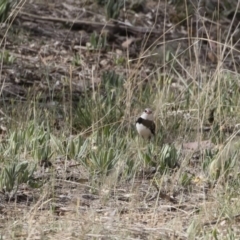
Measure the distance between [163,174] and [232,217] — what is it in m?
0.69

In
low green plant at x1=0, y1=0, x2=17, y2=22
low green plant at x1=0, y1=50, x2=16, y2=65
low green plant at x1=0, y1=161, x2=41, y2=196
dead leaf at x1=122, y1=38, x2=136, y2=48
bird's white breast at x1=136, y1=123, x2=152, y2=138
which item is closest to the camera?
low green plant at x1=0, y1=161, x2=41, y2=196

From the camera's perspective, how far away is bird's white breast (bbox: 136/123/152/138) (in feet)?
19.6

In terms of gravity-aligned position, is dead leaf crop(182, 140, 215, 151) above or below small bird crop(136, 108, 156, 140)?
below

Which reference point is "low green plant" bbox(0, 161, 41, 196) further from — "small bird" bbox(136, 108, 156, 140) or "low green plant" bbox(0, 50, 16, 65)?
"low green plant" bbox(0, 50, 16, 65)

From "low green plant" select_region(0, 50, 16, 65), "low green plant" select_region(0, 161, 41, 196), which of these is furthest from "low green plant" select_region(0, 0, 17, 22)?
"low green plant" select_region(0, 161, 41, 196)

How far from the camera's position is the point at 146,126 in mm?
6008

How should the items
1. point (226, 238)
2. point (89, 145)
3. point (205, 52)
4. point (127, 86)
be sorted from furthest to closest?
point (205, 52), point (127, 86), point (89, 145), point (226, 238)

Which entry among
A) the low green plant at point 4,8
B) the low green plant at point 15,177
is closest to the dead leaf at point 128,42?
the low green plant at point 4,8

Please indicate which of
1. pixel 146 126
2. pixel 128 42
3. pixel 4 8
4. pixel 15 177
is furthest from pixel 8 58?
pixel 15 177

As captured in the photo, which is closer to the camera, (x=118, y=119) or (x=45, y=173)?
(x=45, y=173)

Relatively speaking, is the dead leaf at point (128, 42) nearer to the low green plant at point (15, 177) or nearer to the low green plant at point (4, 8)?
the low green plant at point (4, 8)

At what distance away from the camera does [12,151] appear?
5363mm

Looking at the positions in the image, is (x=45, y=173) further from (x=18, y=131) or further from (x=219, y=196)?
(x=219, y=196)

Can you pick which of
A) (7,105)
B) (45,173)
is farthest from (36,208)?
(7,105)
